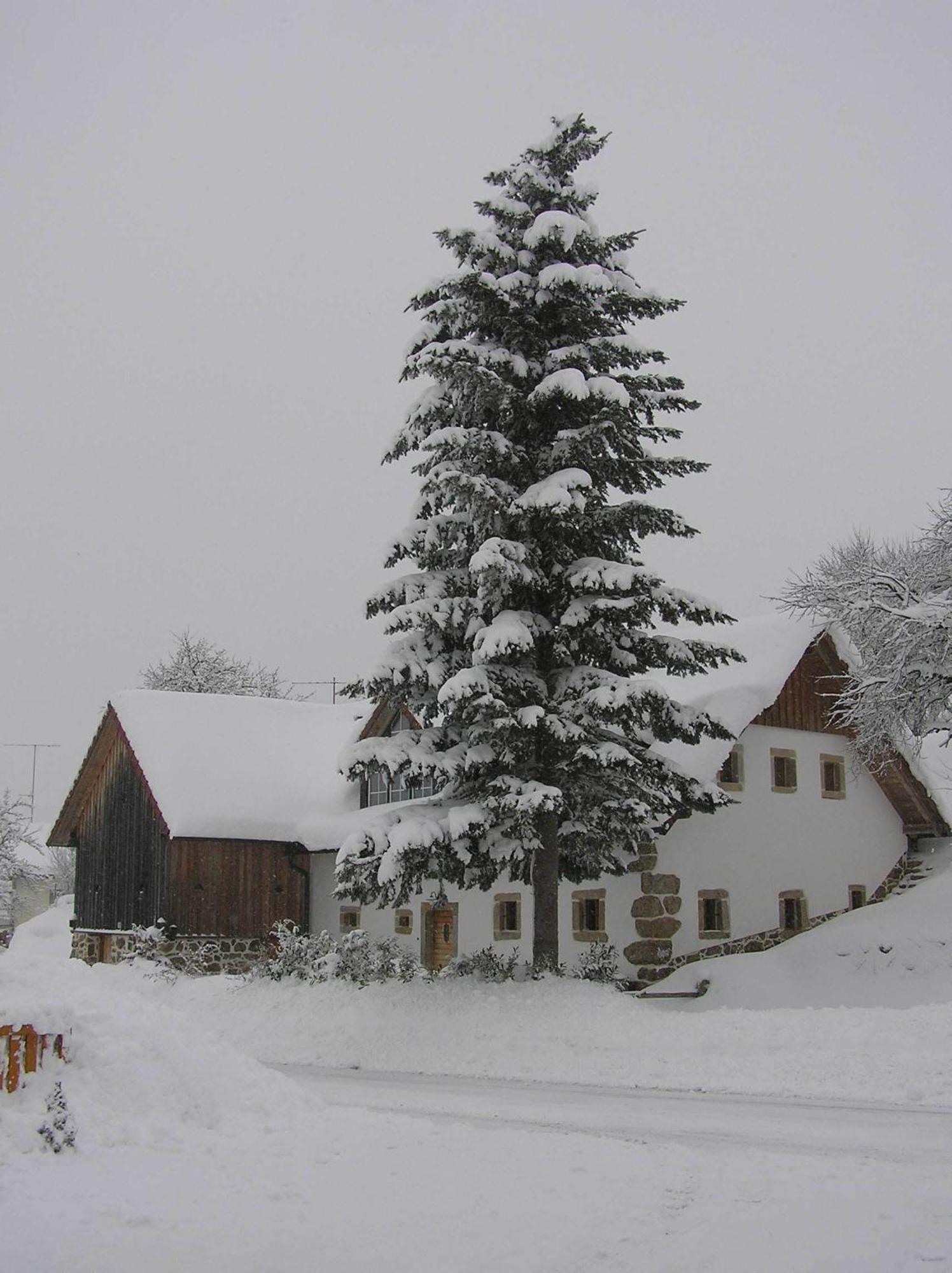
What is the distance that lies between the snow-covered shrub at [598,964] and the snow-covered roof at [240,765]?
10372 millimetres

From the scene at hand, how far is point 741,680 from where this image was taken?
26844mm

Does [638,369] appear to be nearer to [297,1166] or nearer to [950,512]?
[950,512]

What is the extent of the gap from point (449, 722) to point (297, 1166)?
40.7 feet

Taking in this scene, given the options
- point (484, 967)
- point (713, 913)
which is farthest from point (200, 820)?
point (713, 913)

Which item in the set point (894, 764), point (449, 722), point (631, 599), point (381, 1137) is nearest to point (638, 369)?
point (631, 599)

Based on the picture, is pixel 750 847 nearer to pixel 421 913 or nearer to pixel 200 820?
pixel 421 913

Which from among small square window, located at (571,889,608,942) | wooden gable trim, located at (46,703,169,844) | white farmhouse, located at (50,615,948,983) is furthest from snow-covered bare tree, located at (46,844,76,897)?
small square window, located at (571,889,608,942)

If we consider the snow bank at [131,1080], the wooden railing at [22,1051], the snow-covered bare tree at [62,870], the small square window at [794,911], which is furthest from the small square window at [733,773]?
the snow-covered bare tree at [62,870]

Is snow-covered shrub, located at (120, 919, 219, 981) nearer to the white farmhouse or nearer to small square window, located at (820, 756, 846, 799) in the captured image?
the white farmhouse

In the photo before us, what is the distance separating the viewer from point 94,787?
39.0 meters

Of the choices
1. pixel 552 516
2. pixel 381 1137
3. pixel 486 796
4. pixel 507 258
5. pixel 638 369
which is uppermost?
pixel 507 258

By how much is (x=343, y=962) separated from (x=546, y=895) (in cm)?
467

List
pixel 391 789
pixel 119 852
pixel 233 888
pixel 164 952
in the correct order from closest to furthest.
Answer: pixel 164 952 < pixel 391 789 < pixel 233 888 < pixel 119 852

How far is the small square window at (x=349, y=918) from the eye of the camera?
33.1 metres
